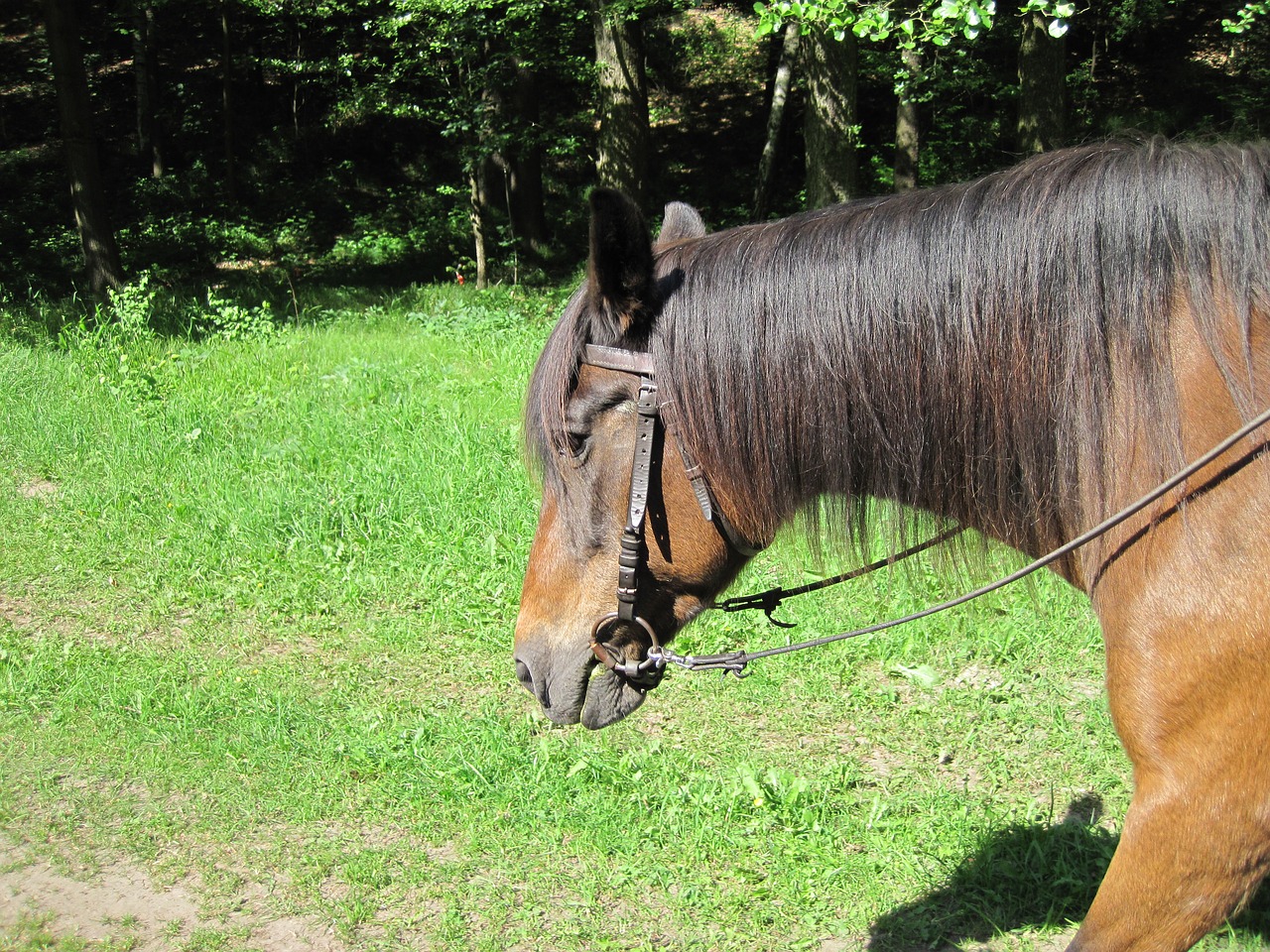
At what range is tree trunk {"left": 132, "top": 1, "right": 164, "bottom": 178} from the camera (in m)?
20.1

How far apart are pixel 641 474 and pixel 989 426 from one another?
76 cm

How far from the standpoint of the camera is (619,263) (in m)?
2.08

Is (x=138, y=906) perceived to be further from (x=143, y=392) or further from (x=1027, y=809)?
(x=143, y=392)

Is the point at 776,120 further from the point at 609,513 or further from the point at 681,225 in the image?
the point at 609,513

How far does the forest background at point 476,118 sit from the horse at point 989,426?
545 centimetres

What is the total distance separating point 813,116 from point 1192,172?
8.49 metres

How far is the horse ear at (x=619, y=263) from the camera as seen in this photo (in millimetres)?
1975

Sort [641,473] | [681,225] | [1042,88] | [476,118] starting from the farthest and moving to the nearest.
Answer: [476,118] < [1042,88] < [681,225] < [641,473]

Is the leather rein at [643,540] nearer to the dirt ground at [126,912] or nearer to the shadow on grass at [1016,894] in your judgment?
the shadow on grass at [1016,894]

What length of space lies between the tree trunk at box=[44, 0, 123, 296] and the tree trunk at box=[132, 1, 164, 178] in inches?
342

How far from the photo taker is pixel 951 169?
1702 centimetres

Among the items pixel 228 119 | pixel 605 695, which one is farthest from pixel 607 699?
pixel 228 119

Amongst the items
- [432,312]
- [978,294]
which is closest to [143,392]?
[432,312]

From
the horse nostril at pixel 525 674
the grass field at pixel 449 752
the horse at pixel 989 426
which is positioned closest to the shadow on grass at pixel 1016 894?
the grass field at pixel 449 752
